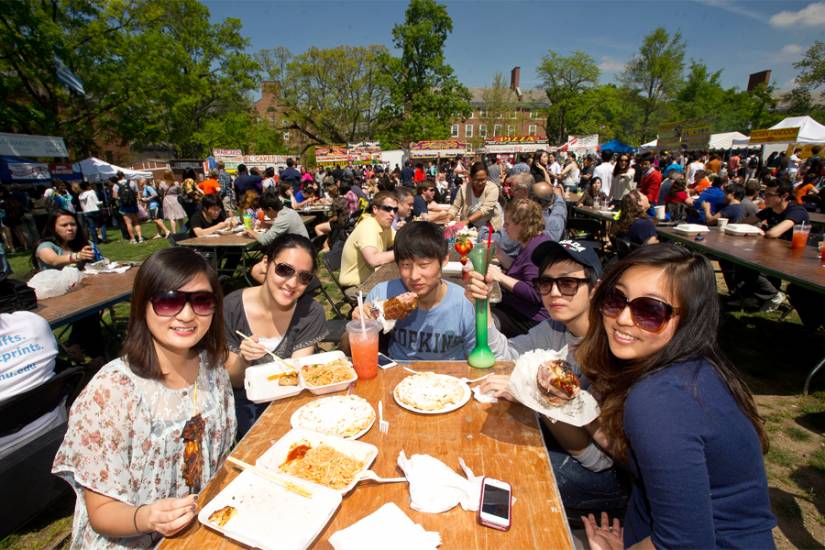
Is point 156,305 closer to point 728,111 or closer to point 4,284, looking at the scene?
point 4,284

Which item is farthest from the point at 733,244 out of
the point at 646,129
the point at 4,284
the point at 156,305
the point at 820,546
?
the point at 646,129

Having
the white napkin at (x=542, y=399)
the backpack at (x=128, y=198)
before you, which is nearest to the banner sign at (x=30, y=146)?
the backpack at (x=128, y=198)

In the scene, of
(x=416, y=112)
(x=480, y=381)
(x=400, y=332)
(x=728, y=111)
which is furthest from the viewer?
(x=728, y=111)

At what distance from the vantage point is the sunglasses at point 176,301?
169 cm

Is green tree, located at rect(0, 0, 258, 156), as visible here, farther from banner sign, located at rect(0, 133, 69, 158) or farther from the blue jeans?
the blue jeans

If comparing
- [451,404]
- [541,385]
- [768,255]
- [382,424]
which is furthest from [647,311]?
[768,255]

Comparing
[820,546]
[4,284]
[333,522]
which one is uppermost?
[4,284]

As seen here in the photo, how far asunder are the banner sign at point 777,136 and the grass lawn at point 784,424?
18783mm

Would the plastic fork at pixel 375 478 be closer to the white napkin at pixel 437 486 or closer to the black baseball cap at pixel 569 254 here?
the white napkin at pixel 437 486

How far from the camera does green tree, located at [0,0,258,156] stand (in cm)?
1739

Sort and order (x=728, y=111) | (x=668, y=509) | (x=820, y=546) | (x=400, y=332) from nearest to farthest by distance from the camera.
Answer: (x=668, y=509), (x=820, y=546), (x=400, y=332), (x=728, y=111)

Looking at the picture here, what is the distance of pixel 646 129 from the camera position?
5316 cm

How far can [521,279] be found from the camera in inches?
166

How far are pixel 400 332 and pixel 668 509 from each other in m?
1.90
